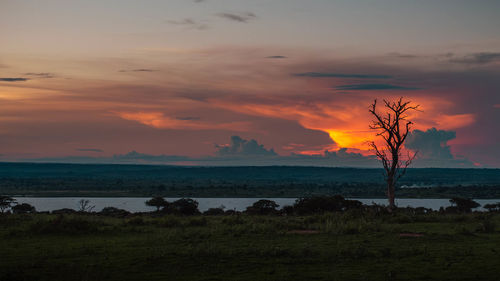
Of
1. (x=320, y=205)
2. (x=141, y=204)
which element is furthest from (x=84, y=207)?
(x=320, y=205)

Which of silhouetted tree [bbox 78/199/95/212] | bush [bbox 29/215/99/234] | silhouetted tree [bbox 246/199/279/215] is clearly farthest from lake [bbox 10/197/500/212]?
bush [bbox 29/215/99/234]

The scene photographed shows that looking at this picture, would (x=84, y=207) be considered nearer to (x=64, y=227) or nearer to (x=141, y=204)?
(x=141, y=204)

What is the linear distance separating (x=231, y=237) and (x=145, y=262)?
7726mm

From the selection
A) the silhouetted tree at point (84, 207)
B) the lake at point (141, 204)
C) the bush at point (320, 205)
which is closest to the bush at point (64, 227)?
the silhouetted tree at point (84, 207)

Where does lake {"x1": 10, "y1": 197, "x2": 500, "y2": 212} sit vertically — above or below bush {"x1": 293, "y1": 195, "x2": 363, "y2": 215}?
below

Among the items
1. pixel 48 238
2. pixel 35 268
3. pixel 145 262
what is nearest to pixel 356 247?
pixel 145 262

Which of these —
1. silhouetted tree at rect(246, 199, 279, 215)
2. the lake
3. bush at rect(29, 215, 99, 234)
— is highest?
bush at rect(29, 215, 99, 234)

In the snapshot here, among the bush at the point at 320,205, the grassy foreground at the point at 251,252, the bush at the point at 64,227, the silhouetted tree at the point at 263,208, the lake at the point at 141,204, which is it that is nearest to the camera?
the grassy foreground at the point at 251,252

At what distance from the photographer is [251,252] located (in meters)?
22.0

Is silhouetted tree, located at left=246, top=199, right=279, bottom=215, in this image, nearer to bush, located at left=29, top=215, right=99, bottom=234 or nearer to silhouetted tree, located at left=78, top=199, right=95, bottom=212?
silhouetted tree, located at left=78, top=199, right=95, bottom=212

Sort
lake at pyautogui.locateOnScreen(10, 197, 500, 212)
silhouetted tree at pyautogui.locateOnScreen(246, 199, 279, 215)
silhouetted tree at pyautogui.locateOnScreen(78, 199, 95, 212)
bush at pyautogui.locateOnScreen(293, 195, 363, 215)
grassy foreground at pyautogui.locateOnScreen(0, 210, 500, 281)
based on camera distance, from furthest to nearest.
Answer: lake at pyautogui.locateOnScreen(10, 197, 500, 212) < silhouetted tree at pyautogui.locateOnScreen(246, 199, 279, 215) < bush at pyautogui.locateOnScreen(293, 195, 363, 215) < silhouetted tree at pyautogui.locateOnScreen(78, 199, 95, 212) < grassy foreground at pyautogui.locateOnScreen(0, 210, 500, 281)

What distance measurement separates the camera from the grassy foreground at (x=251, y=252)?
18.2m

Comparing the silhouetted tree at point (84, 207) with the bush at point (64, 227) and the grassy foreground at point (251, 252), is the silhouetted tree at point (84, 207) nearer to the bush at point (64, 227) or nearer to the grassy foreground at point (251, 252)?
the bush at point (64, 227)

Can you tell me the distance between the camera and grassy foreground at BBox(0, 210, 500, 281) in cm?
1820
